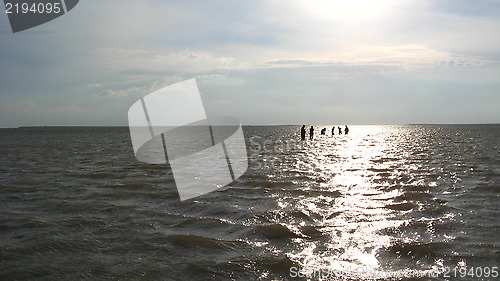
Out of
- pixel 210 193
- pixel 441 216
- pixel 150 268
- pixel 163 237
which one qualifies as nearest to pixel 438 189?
pixel 441 216

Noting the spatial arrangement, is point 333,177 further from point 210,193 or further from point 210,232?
point 210,232

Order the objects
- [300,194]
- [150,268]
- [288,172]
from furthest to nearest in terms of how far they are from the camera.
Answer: [288,172], [300,194], [150,268]

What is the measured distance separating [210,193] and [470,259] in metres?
9.08

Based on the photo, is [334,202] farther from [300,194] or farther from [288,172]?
[288,172]

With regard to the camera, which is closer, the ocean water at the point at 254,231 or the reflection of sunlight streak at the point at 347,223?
the ocean water at the point at 254,231

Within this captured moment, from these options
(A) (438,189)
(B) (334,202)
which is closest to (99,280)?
(B) (334,202)

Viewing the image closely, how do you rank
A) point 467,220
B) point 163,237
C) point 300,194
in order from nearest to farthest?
point 163,237
point 467,220
point 300,194

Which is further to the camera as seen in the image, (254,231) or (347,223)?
(347,223)

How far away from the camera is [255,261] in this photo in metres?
7.45

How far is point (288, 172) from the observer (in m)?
21.3

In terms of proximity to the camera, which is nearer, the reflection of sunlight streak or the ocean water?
the ocean water

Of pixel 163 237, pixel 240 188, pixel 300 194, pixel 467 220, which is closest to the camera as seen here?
pixel 163 237

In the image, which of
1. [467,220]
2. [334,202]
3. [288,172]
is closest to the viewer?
[467,220]

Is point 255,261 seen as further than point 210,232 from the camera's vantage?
No
